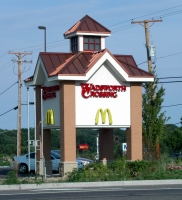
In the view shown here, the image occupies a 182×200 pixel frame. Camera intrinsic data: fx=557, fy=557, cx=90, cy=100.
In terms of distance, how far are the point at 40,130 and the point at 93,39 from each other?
6.48 meters

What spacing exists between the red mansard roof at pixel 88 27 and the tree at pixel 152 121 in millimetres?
7161

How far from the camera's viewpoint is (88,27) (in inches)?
1328

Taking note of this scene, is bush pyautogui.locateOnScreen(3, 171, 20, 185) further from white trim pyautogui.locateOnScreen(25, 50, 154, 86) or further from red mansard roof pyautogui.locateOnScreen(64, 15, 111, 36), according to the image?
red mansard roof pyautogui.locateOnScreen(64, 15, 111, 36)

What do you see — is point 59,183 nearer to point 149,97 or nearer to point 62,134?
point 62,134

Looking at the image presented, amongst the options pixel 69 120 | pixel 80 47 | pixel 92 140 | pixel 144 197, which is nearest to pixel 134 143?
pixel 69 120

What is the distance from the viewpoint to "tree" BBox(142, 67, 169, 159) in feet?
124

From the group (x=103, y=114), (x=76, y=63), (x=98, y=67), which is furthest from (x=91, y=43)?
(x=103, y=114)

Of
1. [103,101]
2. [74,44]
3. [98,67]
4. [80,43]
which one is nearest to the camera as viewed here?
[98,67]

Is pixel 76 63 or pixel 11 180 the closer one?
pixel 11 180

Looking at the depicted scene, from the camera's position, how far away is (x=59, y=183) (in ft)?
85.1

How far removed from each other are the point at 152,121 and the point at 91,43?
7.69 metres

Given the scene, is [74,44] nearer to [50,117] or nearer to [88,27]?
[88,27]

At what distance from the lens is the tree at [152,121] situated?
3791 centimetres

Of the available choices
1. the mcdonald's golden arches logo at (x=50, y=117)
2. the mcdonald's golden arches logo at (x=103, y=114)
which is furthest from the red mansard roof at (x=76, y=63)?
the mcdonald's golden arches logo at (x=103, y=114)
